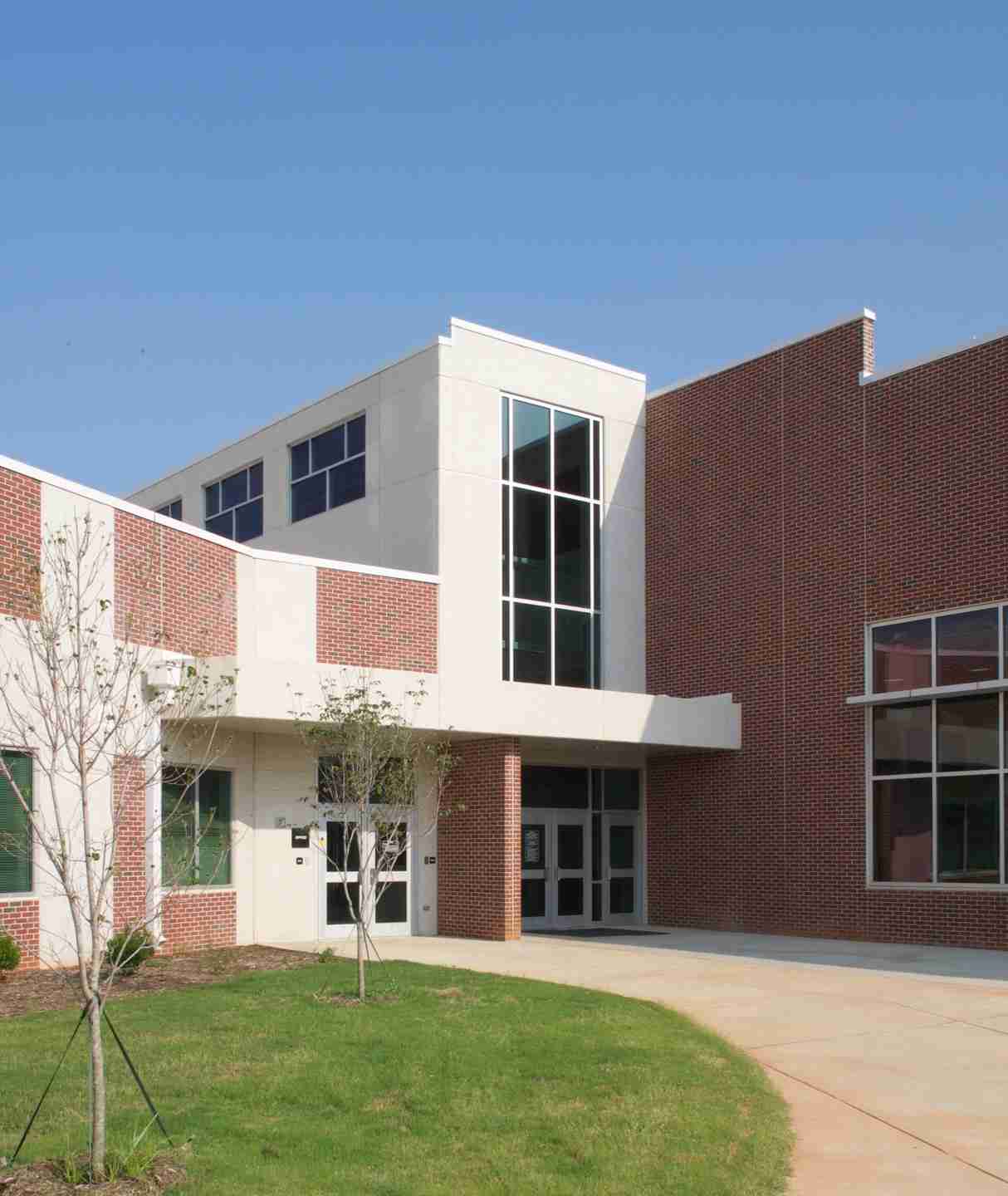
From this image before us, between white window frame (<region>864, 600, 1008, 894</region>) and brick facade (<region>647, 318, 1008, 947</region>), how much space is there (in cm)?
13

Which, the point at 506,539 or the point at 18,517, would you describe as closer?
the point at 18,517

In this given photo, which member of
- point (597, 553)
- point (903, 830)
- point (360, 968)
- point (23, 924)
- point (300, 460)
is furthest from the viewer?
point (300, 460)

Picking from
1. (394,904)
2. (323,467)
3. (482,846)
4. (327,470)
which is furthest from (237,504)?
(482,846)

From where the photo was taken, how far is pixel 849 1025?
13.3m

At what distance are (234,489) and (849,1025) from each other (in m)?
20.0

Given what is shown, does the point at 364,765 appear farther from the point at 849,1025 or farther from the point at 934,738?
the point at 934,738

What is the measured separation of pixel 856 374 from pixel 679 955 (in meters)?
9.75

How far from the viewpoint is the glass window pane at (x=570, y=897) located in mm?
26062

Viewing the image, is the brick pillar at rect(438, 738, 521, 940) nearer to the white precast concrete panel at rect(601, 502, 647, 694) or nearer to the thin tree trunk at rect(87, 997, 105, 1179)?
the white precast concrete panel at rect(601, 502, 647, 694)

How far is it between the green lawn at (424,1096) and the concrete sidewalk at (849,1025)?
0.44m

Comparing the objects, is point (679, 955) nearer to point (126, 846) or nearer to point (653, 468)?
point (126, 846)

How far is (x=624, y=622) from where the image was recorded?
2670cm

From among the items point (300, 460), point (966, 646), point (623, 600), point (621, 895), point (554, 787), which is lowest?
point (621, 895)

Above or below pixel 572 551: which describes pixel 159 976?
below
